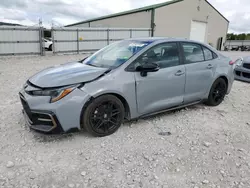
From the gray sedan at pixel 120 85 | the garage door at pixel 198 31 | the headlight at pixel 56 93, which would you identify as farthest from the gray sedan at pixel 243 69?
the garage door at pixel 198 31

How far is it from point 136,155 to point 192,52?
227 centimetres

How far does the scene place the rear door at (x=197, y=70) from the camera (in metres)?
3.62

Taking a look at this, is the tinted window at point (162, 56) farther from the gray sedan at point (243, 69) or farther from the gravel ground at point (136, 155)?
the gray sedan at point (243, 69)

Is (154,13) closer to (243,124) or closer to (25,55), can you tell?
(25,55)

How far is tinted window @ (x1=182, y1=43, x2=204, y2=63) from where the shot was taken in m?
3.62

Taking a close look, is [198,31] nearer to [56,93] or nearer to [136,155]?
[136,155]

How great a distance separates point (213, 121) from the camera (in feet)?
11.8

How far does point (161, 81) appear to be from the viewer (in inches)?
128

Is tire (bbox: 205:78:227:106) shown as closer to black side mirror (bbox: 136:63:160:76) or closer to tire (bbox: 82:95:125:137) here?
black side mirror (bbox: 136:63:160:76)

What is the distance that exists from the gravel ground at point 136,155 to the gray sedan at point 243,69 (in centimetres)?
288

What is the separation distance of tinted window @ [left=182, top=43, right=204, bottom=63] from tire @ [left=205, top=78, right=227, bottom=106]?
27.3 inches

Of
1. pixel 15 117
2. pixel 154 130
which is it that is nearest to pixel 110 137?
pixel 154 130

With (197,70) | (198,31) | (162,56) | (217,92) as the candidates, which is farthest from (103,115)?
(198,31)

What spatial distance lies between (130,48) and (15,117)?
7.67 ft
